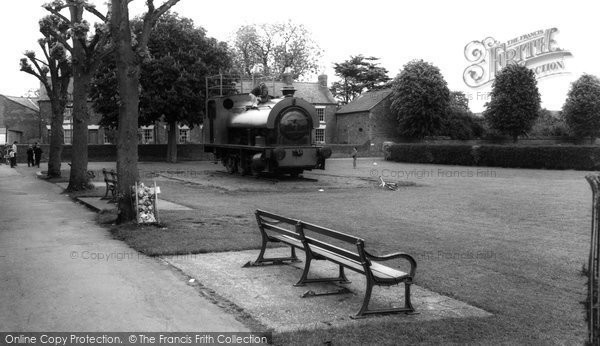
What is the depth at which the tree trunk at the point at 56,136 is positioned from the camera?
90.4ft

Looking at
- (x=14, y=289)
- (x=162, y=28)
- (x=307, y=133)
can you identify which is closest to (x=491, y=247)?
(x=14, y=289)

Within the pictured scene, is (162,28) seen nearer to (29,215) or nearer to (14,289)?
(29,215)

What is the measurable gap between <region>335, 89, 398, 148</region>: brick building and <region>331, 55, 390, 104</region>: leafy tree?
1452cm

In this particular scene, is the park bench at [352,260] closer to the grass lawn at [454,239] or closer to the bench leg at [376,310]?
the bench leg at [376,310]

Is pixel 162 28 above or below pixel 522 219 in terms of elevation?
above

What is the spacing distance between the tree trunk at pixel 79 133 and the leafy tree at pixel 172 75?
21.1 metres

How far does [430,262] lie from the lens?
8.87 meters

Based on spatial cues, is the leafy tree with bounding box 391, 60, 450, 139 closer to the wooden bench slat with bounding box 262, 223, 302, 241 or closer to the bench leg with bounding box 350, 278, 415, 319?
the wooden bench slat with bounding box 262, 223, 302, 241

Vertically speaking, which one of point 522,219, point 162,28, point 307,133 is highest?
point 162,28

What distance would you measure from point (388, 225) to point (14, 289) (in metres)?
7.73

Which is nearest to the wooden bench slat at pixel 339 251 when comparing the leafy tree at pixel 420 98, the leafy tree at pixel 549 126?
the leafy tree at pixel 420 98

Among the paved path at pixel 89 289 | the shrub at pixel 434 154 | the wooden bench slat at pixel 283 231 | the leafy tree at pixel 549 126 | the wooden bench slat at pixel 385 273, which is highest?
the leafy tree at pixel 549 126

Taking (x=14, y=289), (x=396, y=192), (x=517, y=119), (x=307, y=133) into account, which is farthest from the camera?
(x=517, y=119)

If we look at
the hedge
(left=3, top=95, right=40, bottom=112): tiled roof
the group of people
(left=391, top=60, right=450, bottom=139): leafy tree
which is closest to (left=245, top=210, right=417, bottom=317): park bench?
the hedge
